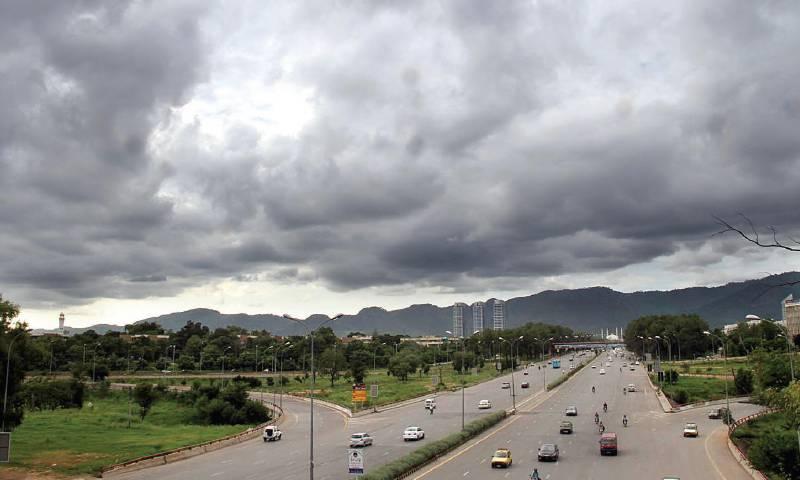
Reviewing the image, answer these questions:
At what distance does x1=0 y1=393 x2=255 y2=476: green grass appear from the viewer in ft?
180

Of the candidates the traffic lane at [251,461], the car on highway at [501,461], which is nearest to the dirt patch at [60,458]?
the traffic lane at [251,461]

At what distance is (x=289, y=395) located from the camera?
446 feet

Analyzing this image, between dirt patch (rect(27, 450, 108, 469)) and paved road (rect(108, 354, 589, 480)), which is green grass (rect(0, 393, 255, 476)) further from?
paved road (rect(108, 354, 589, 480))

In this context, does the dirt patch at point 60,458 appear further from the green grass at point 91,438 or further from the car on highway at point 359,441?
the car on highway at point 359,441

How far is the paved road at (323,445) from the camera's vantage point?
50.2 m

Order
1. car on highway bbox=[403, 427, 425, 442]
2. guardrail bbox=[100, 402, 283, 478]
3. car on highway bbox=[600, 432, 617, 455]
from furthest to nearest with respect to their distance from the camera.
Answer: car on highway bbox=[403, 427, 425, 442] < car on highway bbox=[600, 432, 617, 455] < guardrail bbox=[100, 402, 283, 478]

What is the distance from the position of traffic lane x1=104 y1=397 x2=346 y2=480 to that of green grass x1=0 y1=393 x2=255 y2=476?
4.59 m

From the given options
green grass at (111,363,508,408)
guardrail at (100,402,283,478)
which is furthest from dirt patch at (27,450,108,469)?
green grass at (111,363,508,408)

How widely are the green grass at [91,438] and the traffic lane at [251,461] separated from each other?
4592mm

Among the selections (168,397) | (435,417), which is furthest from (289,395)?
(435,417)

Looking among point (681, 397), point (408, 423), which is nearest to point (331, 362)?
point (408, 423)

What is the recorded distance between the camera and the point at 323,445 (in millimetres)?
65812

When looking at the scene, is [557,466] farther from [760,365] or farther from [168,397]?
[168,397]

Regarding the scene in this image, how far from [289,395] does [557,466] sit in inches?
3689
